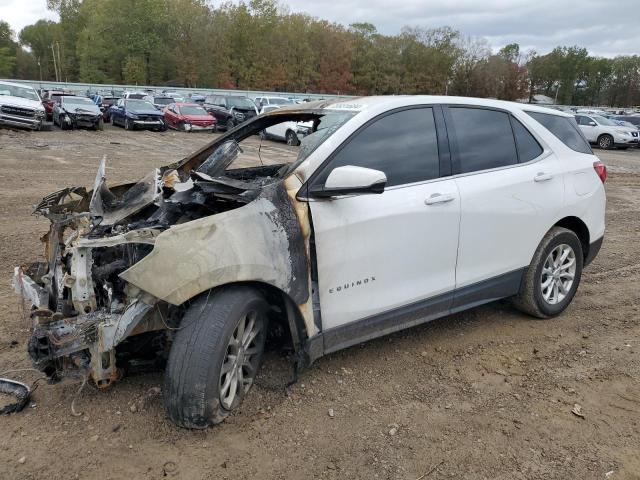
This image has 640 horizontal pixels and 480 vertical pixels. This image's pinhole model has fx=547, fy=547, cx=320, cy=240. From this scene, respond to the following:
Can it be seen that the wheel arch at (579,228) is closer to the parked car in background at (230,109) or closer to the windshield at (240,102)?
the parked car in background at (230,109)

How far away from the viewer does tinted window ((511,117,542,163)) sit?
169 inches

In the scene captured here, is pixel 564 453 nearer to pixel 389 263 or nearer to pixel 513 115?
pixel 389 263

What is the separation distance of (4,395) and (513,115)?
13.4 ft

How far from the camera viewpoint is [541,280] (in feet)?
14.8

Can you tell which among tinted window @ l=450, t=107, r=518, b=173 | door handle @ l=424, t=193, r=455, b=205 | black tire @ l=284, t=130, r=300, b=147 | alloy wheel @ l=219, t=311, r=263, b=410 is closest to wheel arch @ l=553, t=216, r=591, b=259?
tinted window @ l=450, t=107, r=518, b=173

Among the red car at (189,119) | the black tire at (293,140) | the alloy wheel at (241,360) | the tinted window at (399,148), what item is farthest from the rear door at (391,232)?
the red car at (189,119)

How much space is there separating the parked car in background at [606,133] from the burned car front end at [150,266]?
24.8 meters

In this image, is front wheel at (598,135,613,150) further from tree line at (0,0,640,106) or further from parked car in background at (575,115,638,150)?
tree line at (0,0,640,106)

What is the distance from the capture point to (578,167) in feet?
15.1

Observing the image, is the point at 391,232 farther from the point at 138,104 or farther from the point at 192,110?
the point at 138,104

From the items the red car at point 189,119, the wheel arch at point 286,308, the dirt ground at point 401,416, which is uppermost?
the red car at point 189,119

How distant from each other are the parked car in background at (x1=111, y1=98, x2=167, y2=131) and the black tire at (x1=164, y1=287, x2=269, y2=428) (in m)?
22.6

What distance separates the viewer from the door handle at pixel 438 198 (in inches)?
141

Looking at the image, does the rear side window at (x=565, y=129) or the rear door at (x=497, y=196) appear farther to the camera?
the rear side window at (x=565, y=129)
